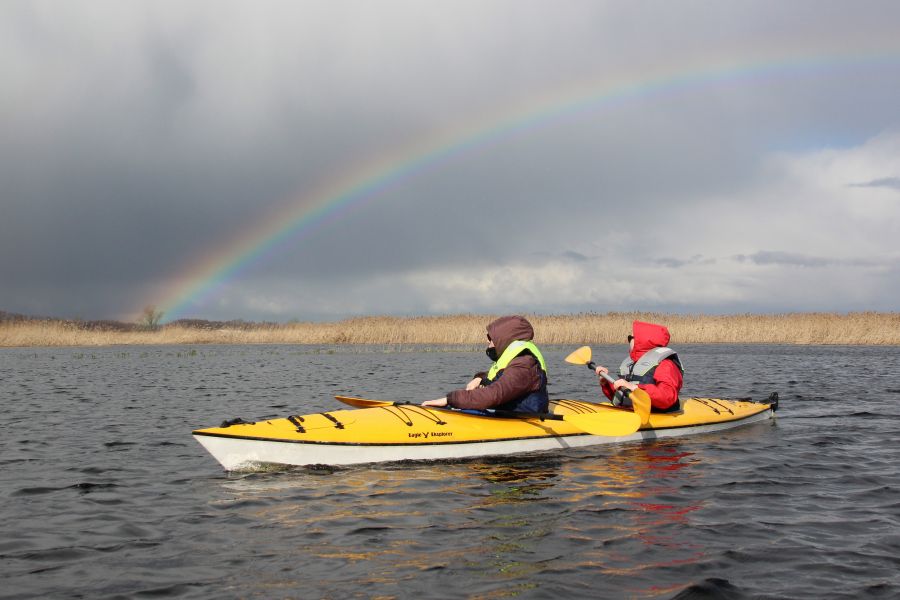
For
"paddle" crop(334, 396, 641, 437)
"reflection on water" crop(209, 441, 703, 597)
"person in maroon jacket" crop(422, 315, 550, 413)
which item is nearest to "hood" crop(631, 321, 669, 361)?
"paddle" crop(334, 396, 641, 437)

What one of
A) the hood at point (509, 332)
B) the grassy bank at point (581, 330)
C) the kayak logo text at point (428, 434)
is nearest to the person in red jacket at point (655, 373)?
the hood at point (509, 332)

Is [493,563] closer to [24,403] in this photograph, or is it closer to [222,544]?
[222,544]

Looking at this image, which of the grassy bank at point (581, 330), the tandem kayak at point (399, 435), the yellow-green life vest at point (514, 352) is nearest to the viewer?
the tandem kayak at point (399, 435)

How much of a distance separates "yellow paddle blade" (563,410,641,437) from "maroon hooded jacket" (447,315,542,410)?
64cm

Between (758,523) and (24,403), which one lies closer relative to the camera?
(758,523)

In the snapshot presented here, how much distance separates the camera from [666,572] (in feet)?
15.6

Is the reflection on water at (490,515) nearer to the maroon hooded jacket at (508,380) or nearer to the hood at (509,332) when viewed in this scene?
the maroon hooded jacket at (508,380)

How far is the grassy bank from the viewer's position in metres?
34.8

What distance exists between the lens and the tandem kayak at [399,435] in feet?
24.3

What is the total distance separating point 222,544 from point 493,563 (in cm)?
205

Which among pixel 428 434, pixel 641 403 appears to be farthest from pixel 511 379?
pixel 641 403

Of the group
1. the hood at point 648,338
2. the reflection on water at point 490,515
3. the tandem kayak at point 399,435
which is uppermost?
the hood at point 648,338

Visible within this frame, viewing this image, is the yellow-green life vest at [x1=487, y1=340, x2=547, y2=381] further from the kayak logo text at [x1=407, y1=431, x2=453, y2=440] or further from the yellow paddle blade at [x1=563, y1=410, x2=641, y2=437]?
the kayak logo text at [x1=407, y1=431, x2=453, y2=440]

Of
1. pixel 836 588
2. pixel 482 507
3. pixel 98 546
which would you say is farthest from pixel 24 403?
pixel 836 588
